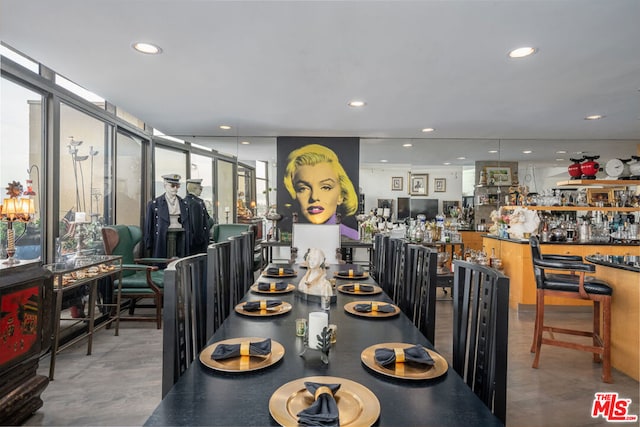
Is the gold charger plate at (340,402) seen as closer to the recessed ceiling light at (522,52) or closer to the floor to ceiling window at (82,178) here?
the recessed ceiling light at (522,52)

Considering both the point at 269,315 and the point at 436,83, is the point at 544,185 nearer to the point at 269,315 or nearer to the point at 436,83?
the point at 436,83

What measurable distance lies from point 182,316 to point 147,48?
→ 6.36 ft

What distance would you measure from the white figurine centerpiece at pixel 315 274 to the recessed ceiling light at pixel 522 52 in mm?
1857

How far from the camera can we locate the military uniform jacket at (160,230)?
15.0 feet

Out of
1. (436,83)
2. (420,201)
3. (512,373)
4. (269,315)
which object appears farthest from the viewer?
(420,201)

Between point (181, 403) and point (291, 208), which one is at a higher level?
point (291, 208)

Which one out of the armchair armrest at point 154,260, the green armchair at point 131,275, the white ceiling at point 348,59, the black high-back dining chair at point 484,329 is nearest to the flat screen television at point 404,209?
the white ceiling at point 348,59

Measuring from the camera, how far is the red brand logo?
2.19 m

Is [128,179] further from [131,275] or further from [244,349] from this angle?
[244,349]

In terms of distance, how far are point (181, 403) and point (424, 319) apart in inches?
50.7

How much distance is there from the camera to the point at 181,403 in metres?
0.90

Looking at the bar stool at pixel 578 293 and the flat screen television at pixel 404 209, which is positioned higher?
the flat screen television at pixel 404 209

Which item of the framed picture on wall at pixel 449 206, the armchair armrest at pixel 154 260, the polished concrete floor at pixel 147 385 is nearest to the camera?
the polished concrete floor at pixel 147 385

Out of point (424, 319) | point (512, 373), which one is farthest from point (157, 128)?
point (512, 373)
